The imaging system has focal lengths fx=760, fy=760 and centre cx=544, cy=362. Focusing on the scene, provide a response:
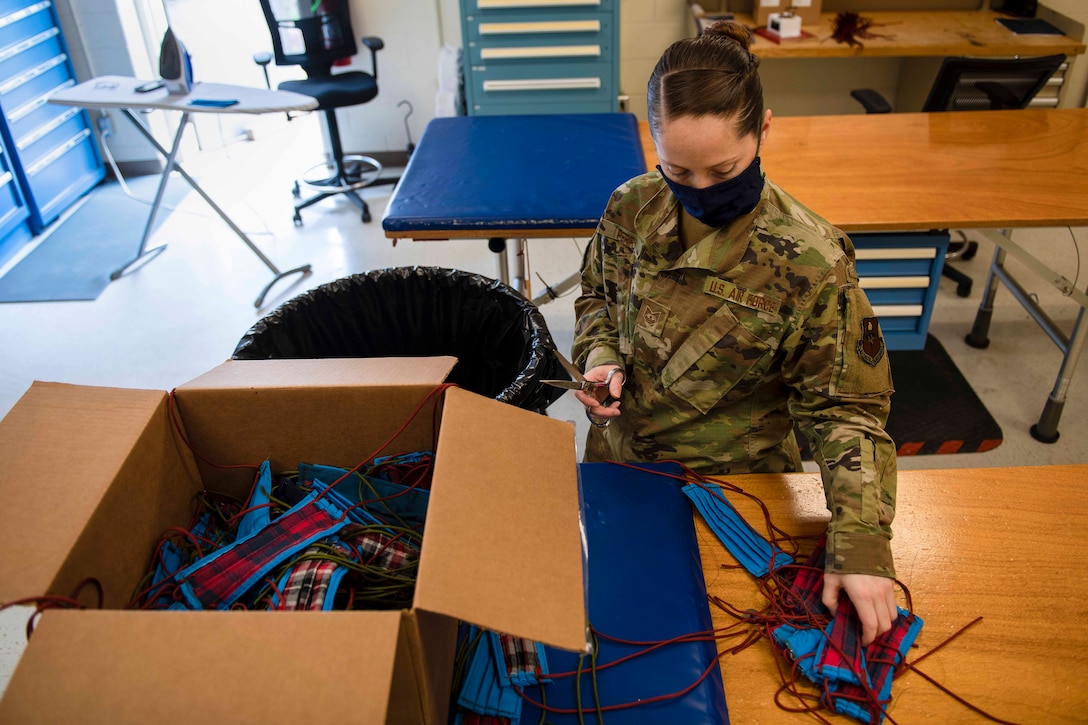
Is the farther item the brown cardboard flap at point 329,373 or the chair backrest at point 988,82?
the chair backrest at point 988,82

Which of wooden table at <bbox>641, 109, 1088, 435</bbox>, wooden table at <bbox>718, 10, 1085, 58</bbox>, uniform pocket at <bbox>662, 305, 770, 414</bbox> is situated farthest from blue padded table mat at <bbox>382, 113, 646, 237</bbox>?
wooden table at <bbox>718, 10, 1085, 58</bbox>

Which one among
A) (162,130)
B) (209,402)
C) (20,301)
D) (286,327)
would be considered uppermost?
(209,402)

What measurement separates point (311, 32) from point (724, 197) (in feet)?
11.9

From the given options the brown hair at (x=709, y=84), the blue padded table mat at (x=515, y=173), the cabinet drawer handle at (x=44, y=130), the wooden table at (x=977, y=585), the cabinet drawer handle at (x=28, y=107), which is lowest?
the cabinet drawer handle at (x=44, y=130)

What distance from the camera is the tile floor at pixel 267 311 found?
2787 mm

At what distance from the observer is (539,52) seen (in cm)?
383

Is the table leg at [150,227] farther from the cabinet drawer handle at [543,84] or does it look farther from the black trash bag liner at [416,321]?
the black trash bag liner at [416,321]

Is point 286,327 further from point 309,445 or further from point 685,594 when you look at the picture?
point 685,594

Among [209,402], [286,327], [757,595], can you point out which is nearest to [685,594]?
[757,595]

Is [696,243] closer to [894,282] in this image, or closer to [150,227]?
[894,282]

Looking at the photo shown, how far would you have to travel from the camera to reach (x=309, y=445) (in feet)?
3.56

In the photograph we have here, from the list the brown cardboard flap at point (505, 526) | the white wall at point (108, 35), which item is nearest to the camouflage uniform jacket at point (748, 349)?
the brown cardboard flap at point (505, 526)

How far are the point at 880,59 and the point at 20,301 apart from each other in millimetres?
4717

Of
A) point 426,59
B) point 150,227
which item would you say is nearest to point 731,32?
point 150,227
